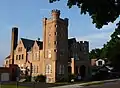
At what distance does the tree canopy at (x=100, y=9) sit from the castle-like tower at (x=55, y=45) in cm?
6142

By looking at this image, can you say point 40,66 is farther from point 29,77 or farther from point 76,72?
point 76,72

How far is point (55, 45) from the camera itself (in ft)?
241

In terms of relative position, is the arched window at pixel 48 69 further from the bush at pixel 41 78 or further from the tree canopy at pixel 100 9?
the tree canopy at pixel 100 9

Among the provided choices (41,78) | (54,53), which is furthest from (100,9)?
(41,78)

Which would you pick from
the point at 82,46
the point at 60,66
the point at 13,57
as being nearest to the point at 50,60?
the point at 60,66

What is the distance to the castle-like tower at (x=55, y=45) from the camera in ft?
241

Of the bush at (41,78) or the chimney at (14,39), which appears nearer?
the bush at (41,78)

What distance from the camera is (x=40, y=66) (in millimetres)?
79250

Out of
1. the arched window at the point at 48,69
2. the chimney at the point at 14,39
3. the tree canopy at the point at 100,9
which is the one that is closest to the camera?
the tree canopy at the point at 100,9

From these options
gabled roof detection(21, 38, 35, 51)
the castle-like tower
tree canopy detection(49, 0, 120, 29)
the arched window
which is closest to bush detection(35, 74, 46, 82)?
the castle-like tower

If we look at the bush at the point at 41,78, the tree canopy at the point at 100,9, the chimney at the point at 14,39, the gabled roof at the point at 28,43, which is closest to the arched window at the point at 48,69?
the bush at the point at 41,78

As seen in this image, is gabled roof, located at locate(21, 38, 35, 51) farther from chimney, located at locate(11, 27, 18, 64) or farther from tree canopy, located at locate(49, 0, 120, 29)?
tree canopy, located at locate(49, 0, 120, 29)

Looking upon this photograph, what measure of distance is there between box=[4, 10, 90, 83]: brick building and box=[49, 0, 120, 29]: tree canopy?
201 feet

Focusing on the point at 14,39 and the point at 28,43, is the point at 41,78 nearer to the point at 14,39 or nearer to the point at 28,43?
the point at 28,43
